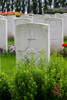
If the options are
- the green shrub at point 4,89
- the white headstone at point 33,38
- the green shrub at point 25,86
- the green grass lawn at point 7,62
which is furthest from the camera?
the green grass lawn at point 7,62

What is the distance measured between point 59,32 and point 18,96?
5735 millimetres

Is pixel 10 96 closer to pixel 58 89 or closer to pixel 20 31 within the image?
pixel 58 89

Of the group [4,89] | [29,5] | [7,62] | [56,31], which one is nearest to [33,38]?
[4,89]

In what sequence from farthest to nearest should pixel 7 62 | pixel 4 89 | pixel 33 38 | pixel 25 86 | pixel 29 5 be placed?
pixel 29 5
pixel 7 62
pixel 33 38
pixel 4 89
pixel 25 86

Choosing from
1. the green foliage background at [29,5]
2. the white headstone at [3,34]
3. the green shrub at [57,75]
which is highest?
the green shrub at [57,75]

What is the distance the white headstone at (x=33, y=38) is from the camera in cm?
562

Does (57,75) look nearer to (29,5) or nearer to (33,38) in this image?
(33,38)

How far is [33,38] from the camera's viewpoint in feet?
18.4

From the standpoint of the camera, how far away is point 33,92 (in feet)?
11.5

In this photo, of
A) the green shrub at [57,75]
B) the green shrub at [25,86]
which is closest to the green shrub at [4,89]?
the green shrub at [25,86]

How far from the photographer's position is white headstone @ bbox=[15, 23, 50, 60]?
562 centimetres

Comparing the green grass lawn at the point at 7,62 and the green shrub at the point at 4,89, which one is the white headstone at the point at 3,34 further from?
the green shrub at the point at 4,89

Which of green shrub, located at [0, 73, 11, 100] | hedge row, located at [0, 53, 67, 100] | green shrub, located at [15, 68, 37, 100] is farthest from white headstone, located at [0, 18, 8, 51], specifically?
green shrub, located at [15, 68, 37, 100]

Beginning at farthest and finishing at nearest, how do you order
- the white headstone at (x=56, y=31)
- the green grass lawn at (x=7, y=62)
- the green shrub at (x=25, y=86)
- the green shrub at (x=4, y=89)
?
the white headstone at (x=56, y=31), the green grass lawn at (x=7, y=62), the green shrub at (x=4, y=89), the green shrub at (x=25, y=86)
